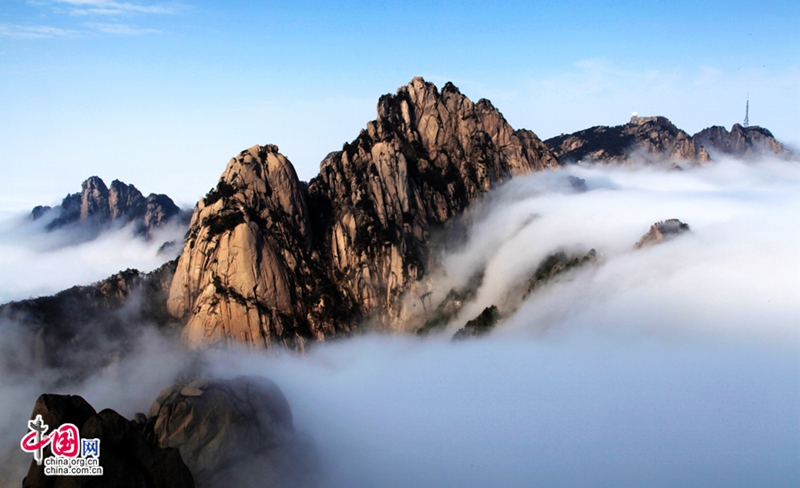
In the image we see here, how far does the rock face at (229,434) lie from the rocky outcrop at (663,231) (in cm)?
8154

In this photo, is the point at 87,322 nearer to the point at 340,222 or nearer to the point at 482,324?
the point at 340,222

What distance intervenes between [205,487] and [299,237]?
259 feet

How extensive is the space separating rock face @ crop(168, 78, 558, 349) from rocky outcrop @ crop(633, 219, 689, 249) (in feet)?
164

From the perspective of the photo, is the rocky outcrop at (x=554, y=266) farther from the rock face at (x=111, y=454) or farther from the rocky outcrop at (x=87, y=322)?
the rock face at (x=111, y=454)

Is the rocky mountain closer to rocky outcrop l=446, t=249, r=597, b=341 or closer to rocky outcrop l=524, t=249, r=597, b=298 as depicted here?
rocky outcrop l=446, t=249, r=597, b=341

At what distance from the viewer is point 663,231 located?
12100 cm

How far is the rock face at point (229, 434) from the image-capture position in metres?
66.1

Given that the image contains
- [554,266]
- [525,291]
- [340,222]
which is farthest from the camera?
[340,222]

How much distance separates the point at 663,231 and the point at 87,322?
11941 centimetres

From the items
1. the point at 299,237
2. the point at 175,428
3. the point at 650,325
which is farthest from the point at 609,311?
the point at 175,428

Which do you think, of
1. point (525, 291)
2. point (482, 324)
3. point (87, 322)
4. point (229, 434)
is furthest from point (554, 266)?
point (87, 322)

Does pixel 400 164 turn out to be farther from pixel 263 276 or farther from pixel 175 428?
pixel 175 428

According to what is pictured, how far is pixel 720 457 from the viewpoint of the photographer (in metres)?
76.3

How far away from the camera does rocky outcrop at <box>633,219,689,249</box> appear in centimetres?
12088
